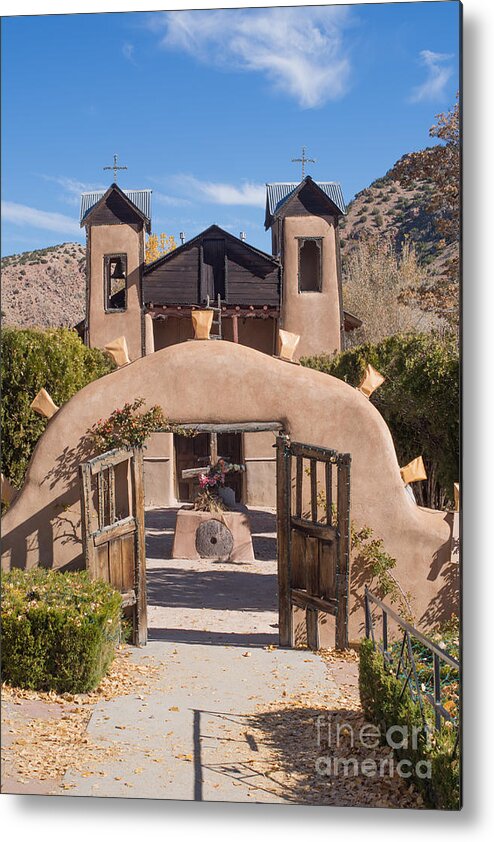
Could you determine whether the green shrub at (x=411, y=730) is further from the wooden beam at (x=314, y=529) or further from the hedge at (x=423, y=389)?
the hedge at (x=423, y=389)

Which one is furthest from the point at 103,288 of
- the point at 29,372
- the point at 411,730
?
the point at 411,730

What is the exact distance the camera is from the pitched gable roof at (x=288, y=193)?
7.18 meters

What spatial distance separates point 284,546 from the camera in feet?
29.1

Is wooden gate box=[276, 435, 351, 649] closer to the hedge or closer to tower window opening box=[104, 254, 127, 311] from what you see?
the hedge

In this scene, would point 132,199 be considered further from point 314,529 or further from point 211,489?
point 211,489

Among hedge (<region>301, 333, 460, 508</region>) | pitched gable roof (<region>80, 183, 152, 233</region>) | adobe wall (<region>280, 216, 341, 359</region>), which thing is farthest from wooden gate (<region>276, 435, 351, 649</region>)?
pitched gable roof (<region>80, 183, 152, 233</region>)

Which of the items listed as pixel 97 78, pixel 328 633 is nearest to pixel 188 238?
pixel 97 78

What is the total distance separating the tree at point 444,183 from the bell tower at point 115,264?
2045mm

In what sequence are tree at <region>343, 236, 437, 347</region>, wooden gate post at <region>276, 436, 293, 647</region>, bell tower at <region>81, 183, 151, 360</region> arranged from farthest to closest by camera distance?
wooden gate post at <region>276, 436, 293, 647</region> < tree at <region>343, 236, 437, 347</region> < bell tower at <region>81, 183, 151, 360</region>

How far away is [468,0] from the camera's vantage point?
623cm

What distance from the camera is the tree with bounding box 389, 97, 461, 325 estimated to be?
6.46 m

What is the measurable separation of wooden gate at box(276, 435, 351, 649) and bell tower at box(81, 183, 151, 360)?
1.89 meters

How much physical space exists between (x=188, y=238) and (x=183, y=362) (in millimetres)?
1585

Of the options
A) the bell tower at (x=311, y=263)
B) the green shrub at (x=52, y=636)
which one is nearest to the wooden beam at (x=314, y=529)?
the bell tower at (x=311, y=263)
